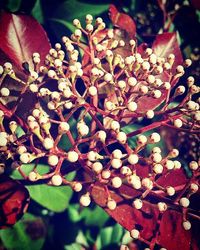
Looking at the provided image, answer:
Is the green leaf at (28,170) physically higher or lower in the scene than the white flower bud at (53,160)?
lower

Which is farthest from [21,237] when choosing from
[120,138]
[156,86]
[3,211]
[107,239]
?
[156,86]

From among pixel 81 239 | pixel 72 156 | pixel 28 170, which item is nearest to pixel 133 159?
pixel 72 156

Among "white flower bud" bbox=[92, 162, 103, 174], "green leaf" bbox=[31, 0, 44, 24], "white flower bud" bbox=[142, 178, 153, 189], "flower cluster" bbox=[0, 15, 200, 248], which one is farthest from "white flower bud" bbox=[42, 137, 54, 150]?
"green leaf" bbox=[31, 0, 44, 24]

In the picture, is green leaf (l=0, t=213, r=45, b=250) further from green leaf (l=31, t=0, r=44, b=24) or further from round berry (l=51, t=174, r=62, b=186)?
green leaf (l=31, t=0, r=44, b=24)

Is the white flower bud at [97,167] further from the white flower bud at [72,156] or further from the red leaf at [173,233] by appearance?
the red leaf at [173,233]

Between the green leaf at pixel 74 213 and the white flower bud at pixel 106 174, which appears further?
the green leaf at pixel 74 213

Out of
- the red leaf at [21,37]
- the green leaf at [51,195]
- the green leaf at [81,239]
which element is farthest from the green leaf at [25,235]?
the red leaf at [21,37]

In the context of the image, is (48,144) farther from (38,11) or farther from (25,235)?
(38,11)
